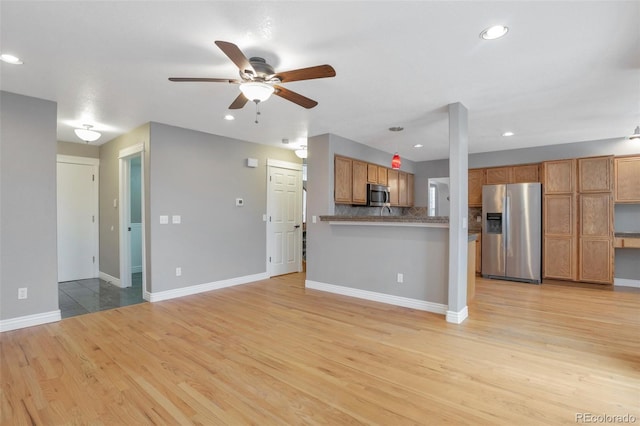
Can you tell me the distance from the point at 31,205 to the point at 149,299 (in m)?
1.73

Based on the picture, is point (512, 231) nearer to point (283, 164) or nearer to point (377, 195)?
point (377, 195)

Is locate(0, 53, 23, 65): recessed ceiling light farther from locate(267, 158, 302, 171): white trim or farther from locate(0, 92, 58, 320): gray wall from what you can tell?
locate(267, 158, 302, 171): white trim

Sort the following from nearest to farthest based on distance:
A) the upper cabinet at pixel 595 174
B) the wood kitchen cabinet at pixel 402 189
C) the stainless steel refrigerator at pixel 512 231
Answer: the upper cabinet at pixel 595 174
the stainless steel refrigerator at pixel 512 231
the wood kitchen cabinet at pixel 402 189

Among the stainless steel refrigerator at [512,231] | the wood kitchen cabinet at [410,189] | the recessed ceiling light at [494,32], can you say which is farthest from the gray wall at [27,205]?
the stainless steel refrigerator at [512,231]

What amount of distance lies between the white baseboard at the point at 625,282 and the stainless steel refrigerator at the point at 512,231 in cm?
116

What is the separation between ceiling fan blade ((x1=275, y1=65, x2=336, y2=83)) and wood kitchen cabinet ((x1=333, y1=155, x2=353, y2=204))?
269 centimetres

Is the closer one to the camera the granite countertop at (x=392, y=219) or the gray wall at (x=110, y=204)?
the granite countertop at (x=392, y=219)

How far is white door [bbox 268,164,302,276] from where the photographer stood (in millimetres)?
5801

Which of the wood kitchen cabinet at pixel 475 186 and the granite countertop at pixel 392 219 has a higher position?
the wood kitchen cabinet at pixel 475 186

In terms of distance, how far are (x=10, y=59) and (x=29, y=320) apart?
2.59m

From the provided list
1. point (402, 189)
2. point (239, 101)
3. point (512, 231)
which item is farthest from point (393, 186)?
point (239, 101)

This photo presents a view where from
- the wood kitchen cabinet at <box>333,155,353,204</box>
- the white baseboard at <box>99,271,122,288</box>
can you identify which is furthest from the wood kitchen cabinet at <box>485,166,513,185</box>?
the white baseboard at <box>99,271,122,288</box>

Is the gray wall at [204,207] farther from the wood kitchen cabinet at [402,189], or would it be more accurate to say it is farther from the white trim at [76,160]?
the wood kitchen cabinet at [402,189]

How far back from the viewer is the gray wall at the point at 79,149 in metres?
5.25
